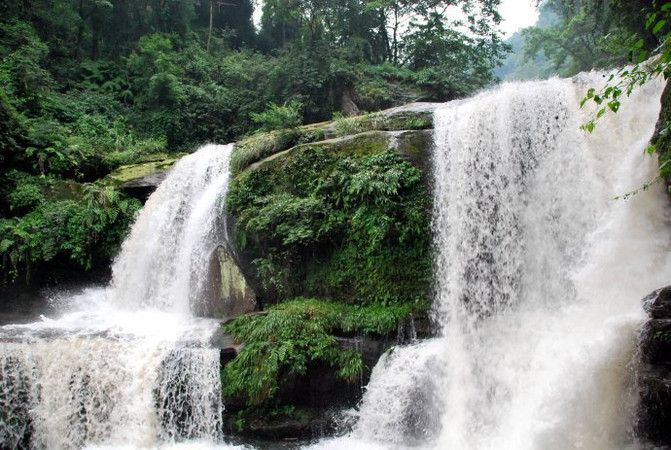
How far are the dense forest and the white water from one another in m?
3.88

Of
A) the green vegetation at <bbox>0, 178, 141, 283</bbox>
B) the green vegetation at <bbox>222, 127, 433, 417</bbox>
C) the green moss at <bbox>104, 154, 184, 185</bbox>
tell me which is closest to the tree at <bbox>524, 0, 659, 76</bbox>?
the green vegetation at <bbox>222, 127, 433, 417</bbox>

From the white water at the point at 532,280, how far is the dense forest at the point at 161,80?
3885mm

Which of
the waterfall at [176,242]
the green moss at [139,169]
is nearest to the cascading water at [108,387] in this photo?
the waterfall at [176,242]

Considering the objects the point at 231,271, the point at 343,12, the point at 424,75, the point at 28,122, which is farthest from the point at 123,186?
the point at 343,12

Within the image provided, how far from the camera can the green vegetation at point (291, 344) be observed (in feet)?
23.3

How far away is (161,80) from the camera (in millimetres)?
16391

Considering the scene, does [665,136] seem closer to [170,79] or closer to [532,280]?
[532,280]

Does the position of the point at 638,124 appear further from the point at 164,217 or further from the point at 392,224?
the point at 164,217

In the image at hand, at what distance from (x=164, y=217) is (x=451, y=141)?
652 cm

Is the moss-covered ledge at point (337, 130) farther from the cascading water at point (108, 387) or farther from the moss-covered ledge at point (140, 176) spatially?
the cascading water at point (108, 387)

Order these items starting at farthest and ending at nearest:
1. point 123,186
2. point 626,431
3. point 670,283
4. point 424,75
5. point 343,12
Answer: point 343,12, point 424,75, point 123,186, point 670,283, point 626,431

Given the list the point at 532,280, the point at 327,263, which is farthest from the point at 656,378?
the point at 327,263

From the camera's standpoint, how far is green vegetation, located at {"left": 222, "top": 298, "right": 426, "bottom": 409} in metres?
7.11

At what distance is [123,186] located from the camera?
11891 mm
